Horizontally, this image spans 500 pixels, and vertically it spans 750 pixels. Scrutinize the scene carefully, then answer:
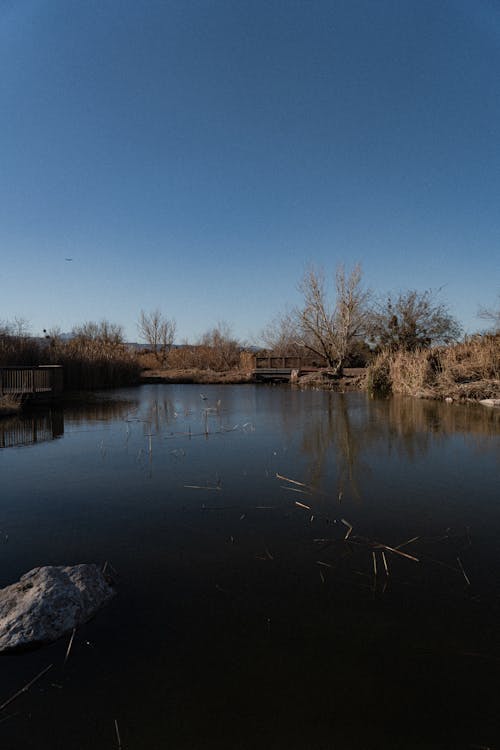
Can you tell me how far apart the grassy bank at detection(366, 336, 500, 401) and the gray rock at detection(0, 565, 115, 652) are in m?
14.2

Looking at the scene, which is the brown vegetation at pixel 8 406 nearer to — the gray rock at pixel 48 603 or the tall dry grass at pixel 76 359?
the tall dry grass at pixel 76 359

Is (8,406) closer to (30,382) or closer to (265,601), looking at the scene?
(30,382)

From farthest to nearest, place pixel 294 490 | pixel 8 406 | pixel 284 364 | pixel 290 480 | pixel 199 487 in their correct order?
1. pixel 284 364
2. pixel 8 406
3. pixel 290 480
4. pixel 199 487
5. pixel 294 490

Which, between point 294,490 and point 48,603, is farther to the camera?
point 294,490

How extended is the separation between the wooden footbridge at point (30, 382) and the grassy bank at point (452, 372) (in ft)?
38.9

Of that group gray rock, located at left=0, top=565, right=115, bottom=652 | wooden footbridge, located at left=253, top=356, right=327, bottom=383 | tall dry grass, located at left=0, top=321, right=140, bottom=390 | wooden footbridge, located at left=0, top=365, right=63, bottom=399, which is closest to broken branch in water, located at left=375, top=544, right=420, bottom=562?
gray rock, located at left=0, top=565, right=115, bottom=652

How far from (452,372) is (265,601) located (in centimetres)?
1497

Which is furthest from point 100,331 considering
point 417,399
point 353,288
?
point 417,399

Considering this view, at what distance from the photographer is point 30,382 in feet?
48.2

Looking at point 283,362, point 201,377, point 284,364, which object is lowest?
point 201,377

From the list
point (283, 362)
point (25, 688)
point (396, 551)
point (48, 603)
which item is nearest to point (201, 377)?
point (283, 362)

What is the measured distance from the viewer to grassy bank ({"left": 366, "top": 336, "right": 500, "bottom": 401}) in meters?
14.9

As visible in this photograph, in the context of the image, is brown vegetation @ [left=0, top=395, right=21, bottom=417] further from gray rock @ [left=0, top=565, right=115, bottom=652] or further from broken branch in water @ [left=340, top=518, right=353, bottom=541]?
broken branch in water @ [left=340, top=518, right=353, bottom=541]

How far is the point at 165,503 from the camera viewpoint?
4496 mm
